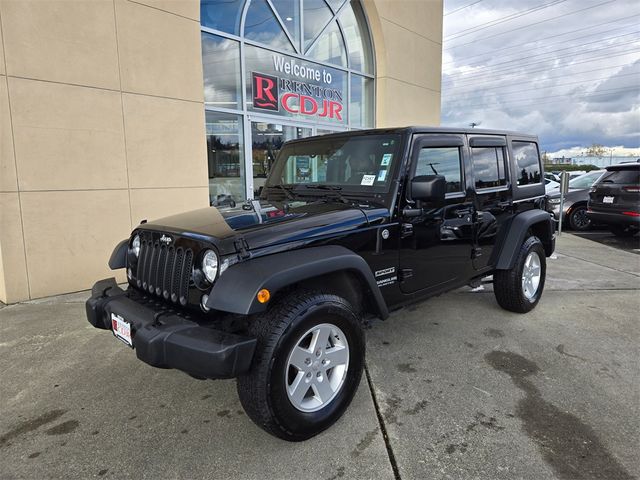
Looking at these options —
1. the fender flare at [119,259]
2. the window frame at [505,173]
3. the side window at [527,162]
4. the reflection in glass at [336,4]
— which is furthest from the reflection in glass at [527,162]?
the reflection in glass at [336,4]

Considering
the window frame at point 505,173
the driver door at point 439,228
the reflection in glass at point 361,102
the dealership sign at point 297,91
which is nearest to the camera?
the driver door at point 439,228

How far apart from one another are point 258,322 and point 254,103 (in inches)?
245

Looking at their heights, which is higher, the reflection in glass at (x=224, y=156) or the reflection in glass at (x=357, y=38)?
the reflection in glass at (x=357, y=38)

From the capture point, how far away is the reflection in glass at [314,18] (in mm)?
8625

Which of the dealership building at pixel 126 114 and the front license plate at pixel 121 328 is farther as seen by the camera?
the dealership building at pixel 126 114

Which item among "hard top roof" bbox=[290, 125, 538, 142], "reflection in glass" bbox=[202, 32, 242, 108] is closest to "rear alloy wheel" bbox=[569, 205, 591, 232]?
"hard top roof" bbox=[290, 125, 538, 142]

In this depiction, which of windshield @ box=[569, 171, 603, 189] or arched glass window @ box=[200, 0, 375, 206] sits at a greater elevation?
arched glass window @ box=[200, 0, 375, 206]

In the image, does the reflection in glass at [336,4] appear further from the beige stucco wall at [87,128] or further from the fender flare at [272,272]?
the fender flare at [272,272]

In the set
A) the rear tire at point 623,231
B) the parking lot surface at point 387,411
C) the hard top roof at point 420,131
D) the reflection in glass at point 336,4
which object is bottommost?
the parking lot surface at point 387,411

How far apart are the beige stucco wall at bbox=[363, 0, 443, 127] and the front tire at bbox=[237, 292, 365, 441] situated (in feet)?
26.9

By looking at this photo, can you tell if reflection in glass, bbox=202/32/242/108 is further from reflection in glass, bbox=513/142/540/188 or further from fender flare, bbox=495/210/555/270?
fender flare, bbox=495/210/555/270

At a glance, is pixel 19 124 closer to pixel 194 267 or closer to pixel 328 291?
pixel 194 267

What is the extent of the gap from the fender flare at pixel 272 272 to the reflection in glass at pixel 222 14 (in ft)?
19.1

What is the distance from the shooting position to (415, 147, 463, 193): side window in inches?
131
